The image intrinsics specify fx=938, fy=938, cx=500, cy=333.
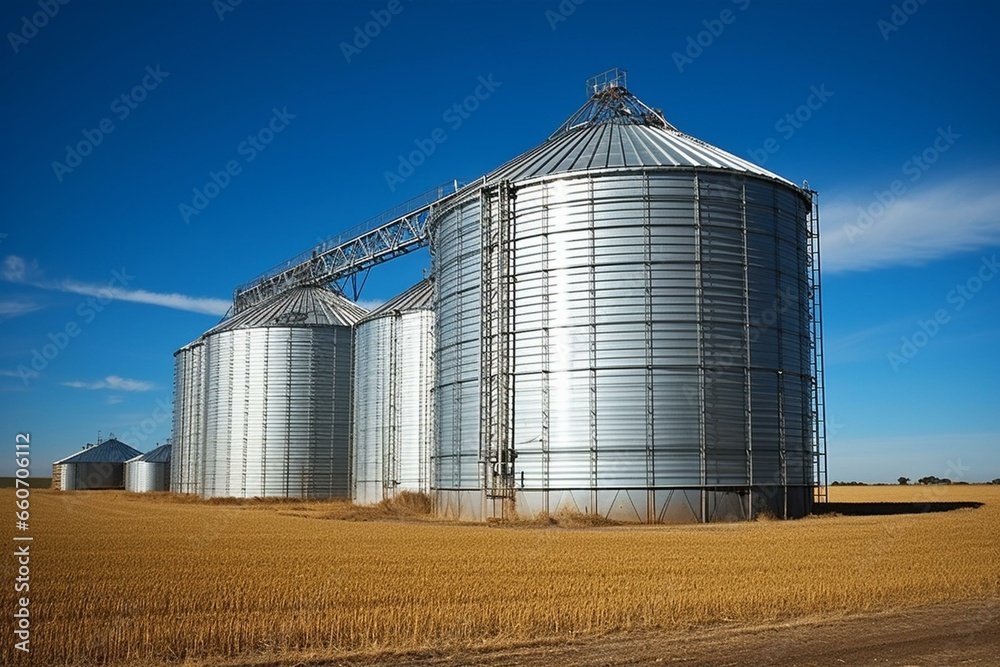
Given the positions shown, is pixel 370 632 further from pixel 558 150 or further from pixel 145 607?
pixel 558 150

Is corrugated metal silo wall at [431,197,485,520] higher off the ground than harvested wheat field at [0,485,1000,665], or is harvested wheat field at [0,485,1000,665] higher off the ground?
corrugated metal silo wall at [431,197,485,520]

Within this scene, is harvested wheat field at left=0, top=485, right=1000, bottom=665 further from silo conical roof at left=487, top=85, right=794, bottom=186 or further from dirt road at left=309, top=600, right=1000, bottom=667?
silo conical roof at left=487, top=85, right=794, bottom=186

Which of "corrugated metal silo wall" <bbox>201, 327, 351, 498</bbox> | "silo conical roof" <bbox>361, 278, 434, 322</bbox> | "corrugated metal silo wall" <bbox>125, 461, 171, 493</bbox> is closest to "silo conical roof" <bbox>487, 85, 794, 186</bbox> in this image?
"silo conical roof" <bbox>361, 278, 434, 322</bbox>

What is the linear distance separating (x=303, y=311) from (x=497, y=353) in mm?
29858

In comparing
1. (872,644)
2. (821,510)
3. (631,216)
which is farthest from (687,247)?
(872,644)

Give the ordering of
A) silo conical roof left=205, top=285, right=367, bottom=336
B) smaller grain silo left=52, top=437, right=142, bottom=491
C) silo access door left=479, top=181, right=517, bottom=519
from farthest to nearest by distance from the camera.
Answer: smaller grain silo left=52, top=437, right=142, bottom=491
silo conical roof left=205, top=285, right=367, bottom=336
silo access door left=479, top=181, right=517, bottom=519

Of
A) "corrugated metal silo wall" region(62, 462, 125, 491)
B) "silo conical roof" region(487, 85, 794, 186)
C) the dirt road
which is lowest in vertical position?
"corrugated metal silo wall" region(62, 462, 125, 491)

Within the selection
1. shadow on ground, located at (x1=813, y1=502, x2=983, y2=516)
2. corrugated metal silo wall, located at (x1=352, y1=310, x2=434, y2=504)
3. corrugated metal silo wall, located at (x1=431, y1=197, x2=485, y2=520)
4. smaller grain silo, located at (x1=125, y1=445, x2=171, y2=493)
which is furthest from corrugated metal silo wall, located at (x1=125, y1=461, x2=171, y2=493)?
shadow on ground, located at (x1=813, y1=502, x2=983, y2=516)

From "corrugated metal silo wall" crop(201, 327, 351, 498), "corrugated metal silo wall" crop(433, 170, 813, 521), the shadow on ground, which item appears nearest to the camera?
"corrugated metal silo wall" crop(433, 170, 813, 521)

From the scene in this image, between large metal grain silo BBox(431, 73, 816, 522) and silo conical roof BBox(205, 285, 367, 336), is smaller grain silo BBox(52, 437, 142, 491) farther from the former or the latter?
large metal grain silo BBox(431, 73, 816, 522)

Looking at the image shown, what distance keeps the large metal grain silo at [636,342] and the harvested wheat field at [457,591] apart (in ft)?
25.4

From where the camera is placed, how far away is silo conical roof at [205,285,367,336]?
220 ft

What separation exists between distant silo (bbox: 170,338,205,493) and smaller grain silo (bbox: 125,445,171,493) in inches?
774

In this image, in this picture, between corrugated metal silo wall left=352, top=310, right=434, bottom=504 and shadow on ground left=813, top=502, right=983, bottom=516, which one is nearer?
shadow on ground left=813, top=502, right=983, bottom=516
